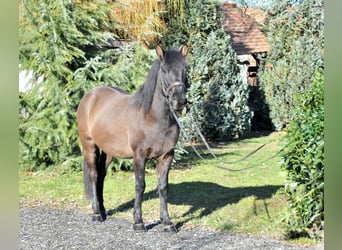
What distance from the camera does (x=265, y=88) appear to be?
49.8 feet

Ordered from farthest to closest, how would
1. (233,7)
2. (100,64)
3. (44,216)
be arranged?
(233,7) < (100,64) < (44,216)

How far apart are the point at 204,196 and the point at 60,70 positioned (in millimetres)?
4369

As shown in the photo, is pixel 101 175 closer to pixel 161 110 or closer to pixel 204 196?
pixel 161 110

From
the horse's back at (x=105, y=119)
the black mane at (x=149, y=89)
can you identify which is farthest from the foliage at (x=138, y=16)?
the black mane at (x=149, y=89)

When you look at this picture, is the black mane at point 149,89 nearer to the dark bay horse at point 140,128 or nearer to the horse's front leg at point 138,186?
the dark bay horse at point 140,128

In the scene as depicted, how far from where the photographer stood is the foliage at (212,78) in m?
13.7

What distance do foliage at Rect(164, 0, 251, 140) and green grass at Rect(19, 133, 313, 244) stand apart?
340 centimetres

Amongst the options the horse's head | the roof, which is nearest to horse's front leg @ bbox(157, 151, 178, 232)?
the horse's head

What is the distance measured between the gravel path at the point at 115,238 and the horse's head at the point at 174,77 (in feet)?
5.05

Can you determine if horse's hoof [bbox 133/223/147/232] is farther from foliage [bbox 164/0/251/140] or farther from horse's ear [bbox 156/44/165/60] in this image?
foliage [bbox 164/0/251/140]
